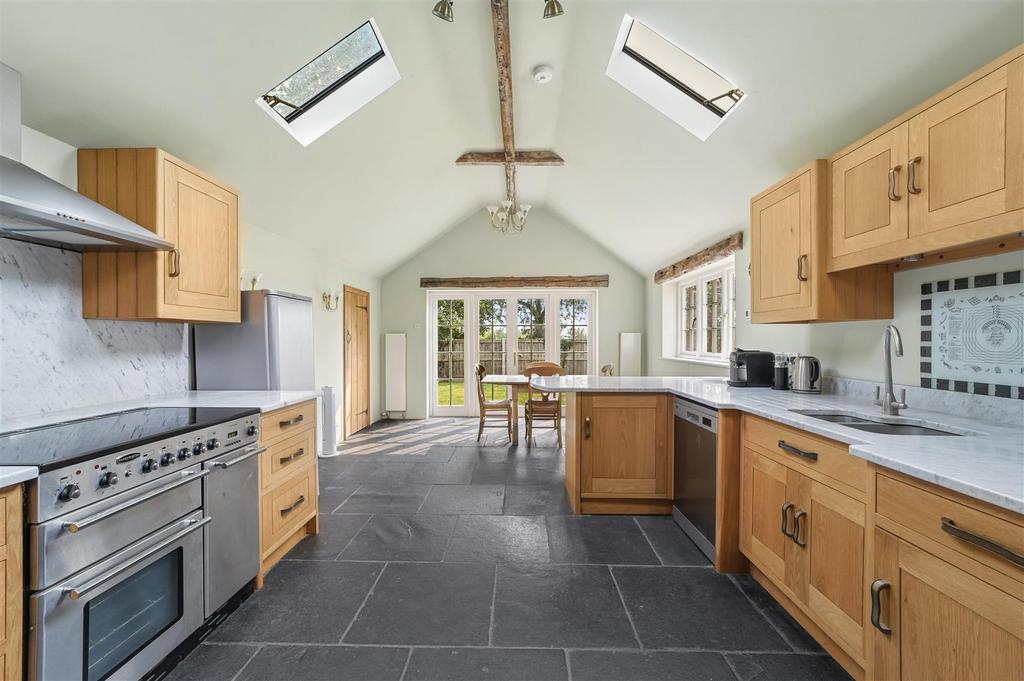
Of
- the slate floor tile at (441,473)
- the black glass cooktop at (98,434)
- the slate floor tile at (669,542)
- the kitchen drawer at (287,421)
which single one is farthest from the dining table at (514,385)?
the black glass cooktop at (98,434)

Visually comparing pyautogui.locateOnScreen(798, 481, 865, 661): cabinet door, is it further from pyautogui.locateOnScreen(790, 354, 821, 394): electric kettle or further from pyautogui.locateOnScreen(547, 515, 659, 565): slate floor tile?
pyautogui.locateOnScreen(790, 354, 821, 394): electric kettle

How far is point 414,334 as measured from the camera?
6.41 meters

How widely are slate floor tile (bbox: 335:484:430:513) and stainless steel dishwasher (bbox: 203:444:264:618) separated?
1.02 metres

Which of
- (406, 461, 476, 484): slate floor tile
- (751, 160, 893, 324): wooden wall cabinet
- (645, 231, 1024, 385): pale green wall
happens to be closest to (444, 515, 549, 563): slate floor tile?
(406, 461, 476, 484): slate floor tile

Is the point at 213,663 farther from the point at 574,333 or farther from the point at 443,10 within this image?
the point at 574,333

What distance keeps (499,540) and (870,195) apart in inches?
97.3

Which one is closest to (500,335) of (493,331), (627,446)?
(493,331)

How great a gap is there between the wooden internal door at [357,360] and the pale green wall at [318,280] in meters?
0.13

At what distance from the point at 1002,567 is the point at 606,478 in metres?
2.02

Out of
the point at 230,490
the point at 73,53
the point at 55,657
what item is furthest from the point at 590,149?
the point at 55,657

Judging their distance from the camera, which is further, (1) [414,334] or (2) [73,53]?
(1) [414,334]

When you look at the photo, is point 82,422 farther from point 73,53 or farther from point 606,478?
point 606,478

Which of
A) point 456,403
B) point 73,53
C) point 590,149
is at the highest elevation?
point 590,149

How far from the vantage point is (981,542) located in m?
0.94
